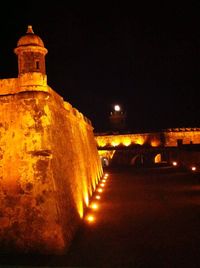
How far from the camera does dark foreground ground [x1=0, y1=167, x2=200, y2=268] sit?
836cm

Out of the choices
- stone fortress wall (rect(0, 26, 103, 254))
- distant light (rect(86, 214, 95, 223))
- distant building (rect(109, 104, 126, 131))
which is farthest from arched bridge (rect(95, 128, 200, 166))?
stone fortress wall (rect(0, 26, 103, 254))

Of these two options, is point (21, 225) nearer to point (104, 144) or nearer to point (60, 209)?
point (60, 209)

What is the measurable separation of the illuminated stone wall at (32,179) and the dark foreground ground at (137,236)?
23.6 inches

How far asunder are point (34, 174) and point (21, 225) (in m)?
1.52

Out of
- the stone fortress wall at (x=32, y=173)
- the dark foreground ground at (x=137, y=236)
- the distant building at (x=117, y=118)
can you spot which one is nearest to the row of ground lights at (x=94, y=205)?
the dark foreground ground at (x=137, y=236)

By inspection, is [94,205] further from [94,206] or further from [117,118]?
[117,118]

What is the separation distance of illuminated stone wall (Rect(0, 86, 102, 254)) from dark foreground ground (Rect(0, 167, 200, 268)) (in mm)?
599

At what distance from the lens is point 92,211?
575 inches

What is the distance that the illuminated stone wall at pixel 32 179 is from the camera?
30.3 ft

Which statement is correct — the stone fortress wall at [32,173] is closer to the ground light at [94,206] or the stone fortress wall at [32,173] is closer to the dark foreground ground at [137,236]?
the dark foreground ground at [137,236]

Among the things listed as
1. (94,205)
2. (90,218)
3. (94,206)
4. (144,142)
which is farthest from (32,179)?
(144,142)

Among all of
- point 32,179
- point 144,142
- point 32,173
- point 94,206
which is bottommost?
point 94,206

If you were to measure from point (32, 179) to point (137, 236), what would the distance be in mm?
3930

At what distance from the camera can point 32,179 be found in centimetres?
976
